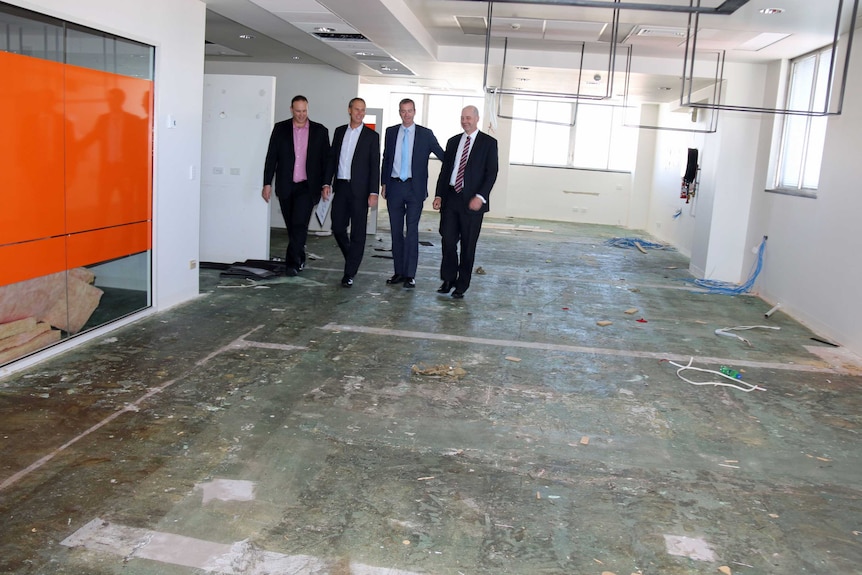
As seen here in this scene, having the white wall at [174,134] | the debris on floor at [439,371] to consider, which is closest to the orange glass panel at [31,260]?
the white wall at [174,134]

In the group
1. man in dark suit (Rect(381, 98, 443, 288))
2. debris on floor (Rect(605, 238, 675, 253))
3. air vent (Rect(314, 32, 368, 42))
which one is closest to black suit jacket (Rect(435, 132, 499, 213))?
man in dark suit (Rect(381, 98, 443, 288))

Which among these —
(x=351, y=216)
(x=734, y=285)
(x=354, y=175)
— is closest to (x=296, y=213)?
(x=351, y=216)

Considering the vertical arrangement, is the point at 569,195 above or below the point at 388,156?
Answer: below

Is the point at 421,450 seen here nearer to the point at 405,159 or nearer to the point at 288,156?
the point at 405,159

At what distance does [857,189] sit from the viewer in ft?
20.8

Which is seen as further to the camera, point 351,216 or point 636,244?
point 636,244

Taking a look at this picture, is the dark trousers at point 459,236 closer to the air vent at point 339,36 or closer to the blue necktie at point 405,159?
the blue necktie at point 405,159

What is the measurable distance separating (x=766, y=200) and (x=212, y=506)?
7.70 m

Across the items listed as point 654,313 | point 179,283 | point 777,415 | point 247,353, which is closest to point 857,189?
point 654,313

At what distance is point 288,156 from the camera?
7.53 metres

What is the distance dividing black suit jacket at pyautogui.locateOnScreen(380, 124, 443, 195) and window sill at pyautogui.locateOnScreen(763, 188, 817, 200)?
3723mm

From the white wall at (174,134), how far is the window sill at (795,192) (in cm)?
591

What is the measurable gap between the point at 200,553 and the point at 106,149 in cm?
343

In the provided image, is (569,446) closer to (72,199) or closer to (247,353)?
(247,353)
